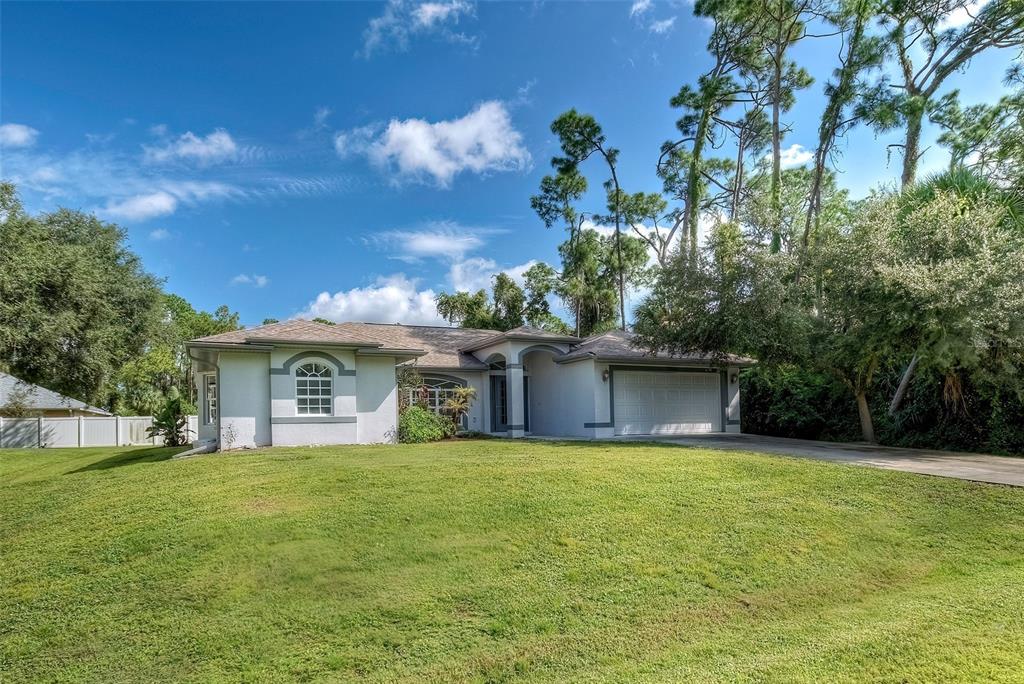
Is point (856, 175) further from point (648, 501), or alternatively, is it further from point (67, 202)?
point (67, 202)

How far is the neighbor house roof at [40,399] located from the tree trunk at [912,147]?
40022 mm

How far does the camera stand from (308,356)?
643 inches

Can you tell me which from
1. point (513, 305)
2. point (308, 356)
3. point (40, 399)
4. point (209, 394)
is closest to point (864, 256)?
point (308, 356)

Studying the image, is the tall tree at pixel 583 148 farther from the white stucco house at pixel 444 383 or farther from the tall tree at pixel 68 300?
the tall tree at pixel 68 300

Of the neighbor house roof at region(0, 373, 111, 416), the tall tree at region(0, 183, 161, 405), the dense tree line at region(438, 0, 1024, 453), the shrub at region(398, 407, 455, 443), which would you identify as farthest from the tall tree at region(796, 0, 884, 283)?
the neighbor house roof at region(0, 373, 111, 416)

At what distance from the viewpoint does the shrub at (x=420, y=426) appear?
1789cm

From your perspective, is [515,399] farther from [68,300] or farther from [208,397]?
[68,300]

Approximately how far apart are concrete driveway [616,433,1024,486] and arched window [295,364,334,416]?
1082 cm

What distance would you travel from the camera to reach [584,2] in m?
19.5

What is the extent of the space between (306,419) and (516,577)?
11.4m

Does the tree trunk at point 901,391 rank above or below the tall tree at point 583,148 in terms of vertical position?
below

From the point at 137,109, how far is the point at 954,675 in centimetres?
2260

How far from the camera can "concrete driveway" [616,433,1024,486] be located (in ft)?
36.0

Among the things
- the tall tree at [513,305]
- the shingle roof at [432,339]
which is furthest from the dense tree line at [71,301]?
the tall tree at [513,305]
